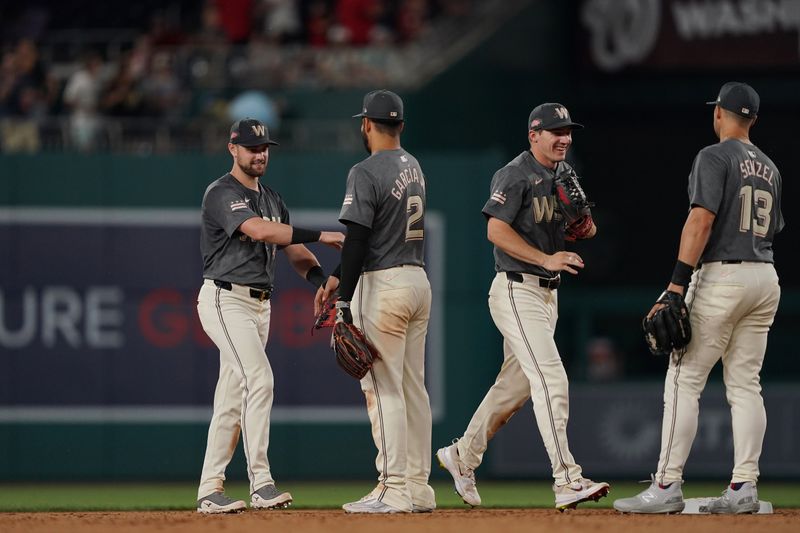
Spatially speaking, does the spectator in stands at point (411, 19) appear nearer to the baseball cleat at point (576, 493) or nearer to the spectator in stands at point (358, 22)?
the spectator in stands at point (358, 22)

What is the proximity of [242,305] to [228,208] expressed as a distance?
537 millimetres

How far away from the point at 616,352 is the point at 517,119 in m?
2.48

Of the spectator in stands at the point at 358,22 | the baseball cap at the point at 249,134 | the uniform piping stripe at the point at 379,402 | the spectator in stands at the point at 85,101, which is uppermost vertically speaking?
the spectator in stands at the point at 358,22

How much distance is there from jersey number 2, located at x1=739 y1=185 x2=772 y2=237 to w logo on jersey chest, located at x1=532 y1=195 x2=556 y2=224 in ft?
3.21

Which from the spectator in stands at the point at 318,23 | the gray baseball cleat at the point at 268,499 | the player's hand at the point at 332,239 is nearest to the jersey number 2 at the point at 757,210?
the player's hand at the point at 332,239

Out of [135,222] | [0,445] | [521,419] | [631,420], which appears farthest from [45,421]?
[631,420]

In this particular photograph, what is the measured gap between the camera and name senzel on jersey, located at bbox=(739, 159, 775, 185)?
770 centimetres

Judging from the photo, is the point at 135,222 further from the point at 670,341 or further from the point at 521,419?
the point at 670,341

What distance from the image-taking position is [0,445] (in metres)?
11.9

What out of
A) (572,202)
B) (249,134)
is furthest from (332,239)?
(572,202)

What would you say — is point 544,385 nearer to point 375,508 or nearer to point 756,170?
point 375,508

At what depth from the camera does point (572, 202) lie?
7715 millimetres

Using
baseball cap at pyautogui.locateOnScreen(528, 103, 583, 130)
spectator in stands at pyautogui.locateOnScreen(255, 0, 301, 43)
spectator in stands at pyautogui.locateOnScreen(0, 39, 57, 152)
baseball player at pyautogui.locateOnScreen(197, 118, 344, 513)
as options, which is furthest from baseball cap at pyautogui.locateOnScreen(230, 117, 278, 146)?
spectator in stands at pyautogui.locateOnScreen(255, 0, 301, 43)

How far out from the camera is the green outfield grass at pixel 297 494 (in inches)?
375
